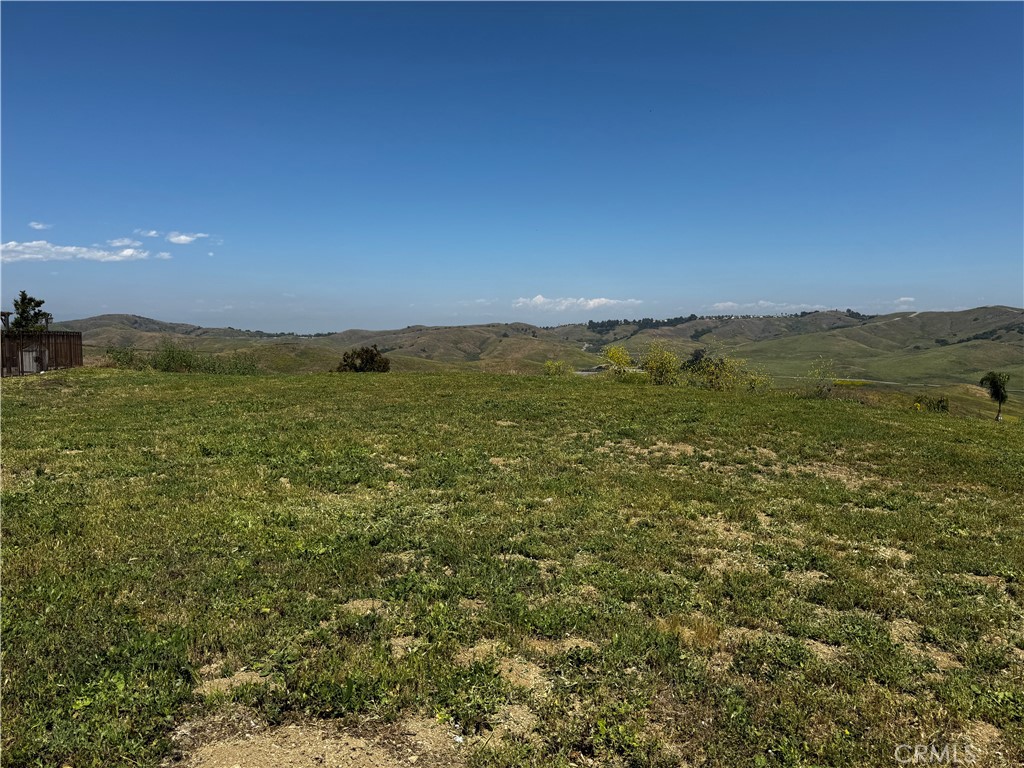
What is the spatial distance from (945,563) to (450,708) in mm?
9189

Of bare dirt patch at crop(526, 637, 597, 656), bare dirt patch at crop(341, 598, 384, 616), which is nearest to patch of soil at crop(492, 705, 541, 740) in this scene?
bare dirt patch at crop(526, 637, 597, 656)

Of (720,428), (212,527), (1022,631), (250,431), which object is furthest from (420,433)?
(1022,631)

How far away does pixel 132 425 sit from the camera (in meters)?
19.8

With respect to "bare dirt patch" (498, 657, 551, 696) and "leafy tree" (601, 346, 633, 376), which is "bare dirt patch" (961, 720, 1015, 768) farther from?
"leafy tree" (601, 346, 633, 376)

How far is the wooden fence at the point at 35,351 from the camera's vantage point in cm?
3841

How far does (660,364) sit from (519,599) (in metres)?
64.8

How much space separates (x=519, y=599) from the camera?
307 inches

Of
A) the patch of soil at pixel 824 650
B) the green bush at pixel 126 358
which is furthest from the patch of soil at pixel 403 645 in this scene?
the green bush at pixel 126 358

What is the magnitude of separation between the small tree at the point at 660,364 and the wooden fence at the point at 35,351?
2265 inches

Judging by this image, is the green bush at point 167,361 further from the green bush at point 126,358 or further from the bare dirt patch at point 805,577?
the bare dirt patch at point 805,577

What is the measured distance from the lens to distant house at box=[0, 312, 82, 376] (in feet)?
126

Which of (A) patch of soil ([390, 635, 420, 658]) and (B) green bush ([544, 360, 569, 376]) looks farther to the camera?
(B) green bush ([544, 360, 569, 376])

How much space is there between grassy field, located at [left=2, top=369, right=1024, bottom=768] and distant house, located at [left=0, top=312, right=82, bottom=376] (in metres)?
28.7

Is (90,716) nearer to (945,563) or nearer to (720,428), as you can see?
(945,563)
